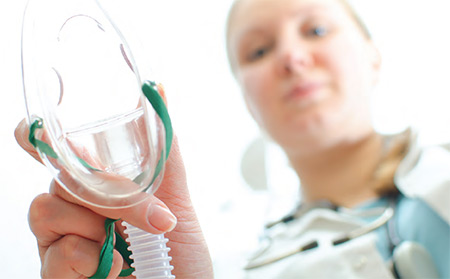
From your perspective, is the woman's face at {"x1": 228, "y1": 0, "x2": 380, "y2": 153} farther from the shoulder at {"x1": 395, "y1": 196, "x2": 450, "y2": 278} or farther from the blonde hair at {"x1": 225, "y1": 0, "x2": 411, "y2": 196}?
the shoulder at {"x1": 395, "y1": 196, "x2": 450, "y2": 278}

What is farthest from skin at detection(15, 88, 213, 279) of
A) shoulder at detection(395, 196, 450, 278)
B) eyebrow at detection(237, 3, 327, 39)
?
eyebrow at detection(237, 3, 327, 39)

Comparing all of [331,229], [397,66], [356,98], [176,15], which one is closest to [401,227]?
[331,229]

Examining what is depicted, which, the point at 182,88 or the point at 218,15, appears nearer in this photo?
the point at 182,88

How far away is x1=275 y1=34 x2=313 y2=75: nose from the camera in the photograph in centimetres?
88

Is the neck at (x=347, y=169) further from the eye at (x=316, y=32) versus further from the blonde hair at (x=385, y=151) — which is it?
the eye at (x=316, y=32)

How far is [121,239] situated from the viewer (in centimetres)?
44

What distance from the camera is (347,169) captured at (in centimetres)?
100

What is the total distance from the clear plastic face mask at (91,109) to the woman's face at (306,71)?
0.56m

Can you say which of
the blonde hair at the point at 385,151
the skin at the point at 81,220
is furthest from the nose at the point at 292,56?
the skin at the point at 81,220

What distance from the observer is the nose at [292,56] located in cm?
88

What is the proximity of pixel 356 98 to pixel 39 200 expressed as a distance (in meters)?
0.69

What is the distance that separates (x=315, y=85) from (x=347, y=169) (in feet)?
0.73

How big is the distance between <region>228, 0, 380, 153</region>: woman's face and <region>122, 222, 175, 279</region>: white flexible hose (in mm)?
562

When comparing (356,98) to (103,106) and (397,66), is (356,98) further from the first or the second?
(103,106)
